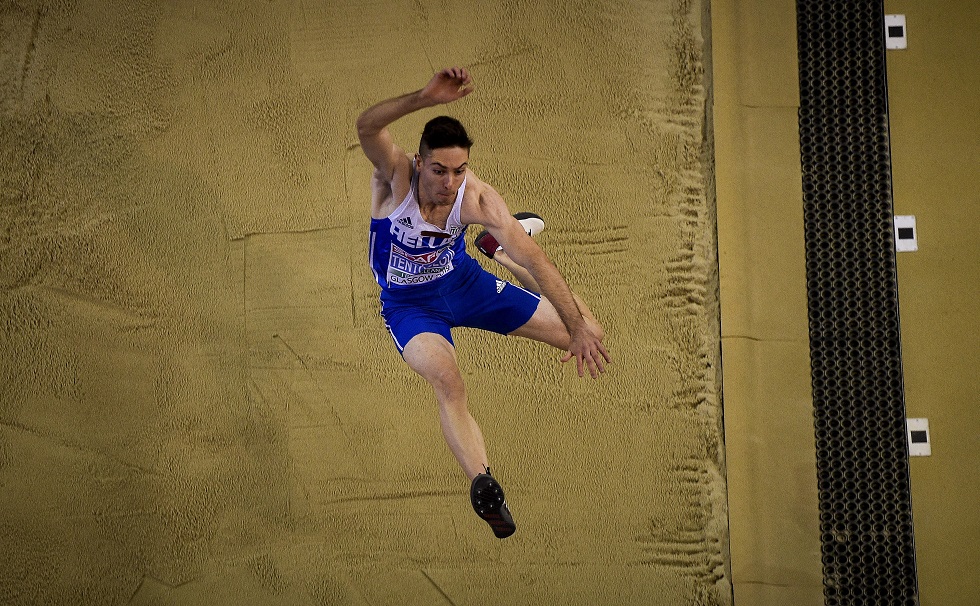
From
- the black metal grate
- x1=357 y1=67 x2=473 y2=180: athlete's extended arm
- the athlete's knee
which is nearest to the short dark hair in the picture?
x1=357 y1=67 x2=473 y2=180: athlete's extended arm

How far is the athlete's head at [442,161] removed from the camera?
2734mm

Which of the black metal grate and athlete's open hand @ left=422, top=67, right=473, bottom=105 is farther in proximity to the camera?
the black metal grate

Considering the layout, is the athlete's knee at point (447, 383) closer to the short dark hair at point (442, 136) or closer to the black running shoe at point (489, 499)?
the black running shoe at point (489, 499)

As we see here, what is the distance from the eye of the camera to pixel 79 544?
3.29m

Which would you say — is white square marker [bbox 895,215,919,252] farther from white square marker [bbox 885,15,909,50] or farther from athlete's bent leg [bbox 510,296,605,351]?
athlete's bent leg [bbox 510,296,605,351]

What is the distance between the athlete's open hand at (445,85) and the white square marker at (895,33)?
6.88 feet

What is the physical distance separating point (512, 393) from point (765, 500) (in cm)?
109

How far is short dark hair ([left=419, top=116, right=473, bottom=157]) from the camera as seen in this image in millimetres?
2729

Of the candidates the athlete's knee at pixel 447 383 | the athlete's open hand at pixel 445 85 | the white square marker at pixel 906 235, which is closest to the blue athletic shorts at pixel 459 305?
the athlete's knee at pixel 447 383

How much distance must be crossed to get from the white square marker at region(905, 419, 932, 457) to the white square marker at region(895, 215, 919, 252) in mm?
705

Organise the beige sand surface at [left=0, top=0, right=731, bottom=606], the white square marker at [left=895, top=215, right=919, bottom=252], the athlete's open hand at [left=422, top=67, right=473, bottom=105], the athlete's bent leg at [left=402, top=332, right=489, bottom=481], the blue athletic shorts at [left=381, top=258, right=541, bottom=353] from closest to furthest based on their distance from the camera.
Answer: the athlete's open hand at [left=422, top=67, right=473, bottom=105] → the athlete's bent leg at [left=402, top=332, right=489, bottom=481] → the blue athletic shorts at [left=381, top=258, right=541, bottom=353] → the beige sand surface at [left=0, top=0, right=731, bottom=606] → the white square marker at [left=895, top=215, right=919, bottom=252]

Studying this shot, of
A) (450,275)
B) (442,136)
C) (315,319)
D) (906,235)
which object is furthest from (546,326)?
(906,235)

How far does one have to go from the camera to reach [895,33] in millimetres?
3498

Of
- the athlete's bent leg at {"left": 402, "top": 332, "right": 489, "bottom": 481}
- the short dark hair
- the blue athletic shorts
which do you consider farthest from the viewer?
the blue athletic shorts
